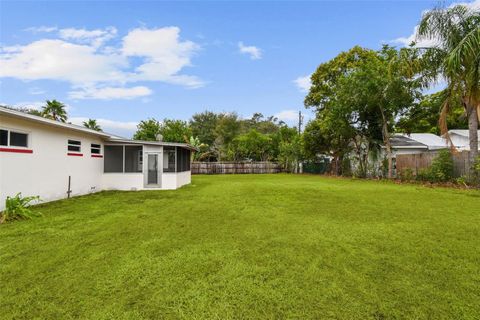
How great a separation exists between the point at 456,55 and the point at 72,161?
1469 cm

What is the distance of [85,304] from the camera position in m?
2.23

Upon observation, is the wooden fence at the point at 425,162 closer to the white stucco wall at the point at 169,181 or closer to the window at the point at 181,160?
the window at the point at 181,160

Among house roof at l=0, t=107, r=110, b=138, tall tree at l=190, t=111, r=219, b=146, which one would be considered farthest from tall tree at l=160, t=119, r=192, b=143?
house roof at l=0, t=107, r=110, b=138

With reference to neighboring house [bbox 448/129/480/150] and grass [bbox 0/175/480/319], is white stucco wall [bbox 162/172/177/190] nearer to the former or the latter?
grass [bbox 0/175/480/319]

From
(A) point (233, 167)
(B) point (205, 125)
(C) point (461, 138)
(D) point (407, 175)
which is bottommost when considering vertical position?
(D) point (407, 175)

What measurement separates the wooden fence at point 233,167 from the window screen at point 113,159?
46.2 ft

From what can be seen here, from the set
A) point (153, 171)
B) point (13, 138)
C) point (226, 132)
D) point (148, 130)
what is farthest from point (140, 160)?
point (226, 132)

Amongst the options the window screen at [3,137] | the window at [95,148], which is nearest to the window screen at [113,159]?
the window at [95,148]

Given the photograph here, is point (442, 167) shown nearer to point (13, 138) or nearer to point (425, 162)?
point (425, 162)

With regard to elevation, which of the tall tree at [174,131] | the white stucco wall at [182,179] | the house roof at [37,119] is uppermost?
the tall tree at [174,131]

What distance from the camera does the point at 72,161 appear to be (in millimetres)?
9141

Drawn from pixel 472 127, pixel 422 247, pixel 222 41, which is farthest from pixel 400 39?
pixel 422 247

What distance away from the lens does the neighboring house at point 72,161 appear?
6.55m

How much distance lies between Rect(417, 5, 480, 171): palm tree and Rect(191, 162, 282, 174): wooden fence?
698 inches
